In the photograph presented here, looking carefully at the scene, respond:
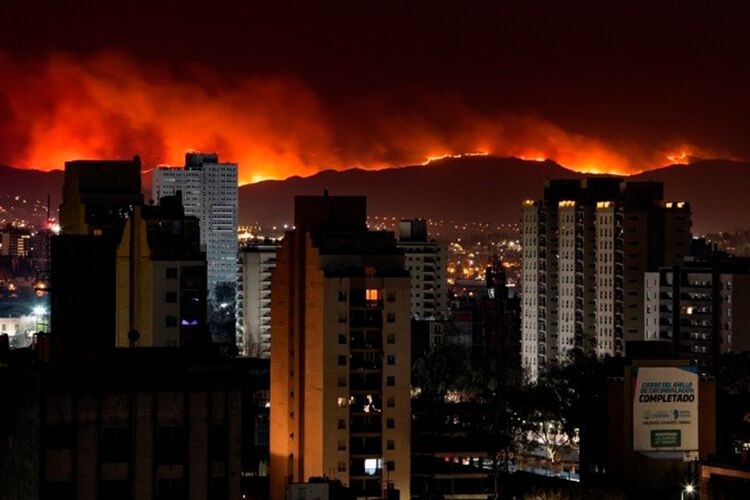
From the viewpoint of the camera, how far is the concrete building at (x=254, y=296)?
88250mm

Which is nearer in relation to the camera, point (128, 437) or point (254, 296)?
point (128, 437)

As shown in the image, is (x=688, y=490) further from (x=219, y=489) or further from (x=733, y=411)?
(x=219, y=489)

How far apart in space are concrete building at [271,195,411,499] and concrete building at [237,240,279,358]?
40086 millimetres

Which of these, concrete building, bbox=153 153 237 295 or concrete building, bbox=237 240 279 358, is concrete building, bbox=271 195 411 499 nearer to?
concrete building, bbox=237 240 279 358

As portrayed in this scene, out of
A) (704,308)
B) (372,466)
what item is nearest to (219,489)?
(372,466)

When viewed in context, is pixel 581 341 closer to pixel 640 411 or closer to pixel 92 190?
pixel 92 190

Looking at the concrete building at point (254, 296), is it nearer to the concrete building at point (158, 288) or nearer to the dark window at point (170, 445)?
the concrete building at point (158, 288)

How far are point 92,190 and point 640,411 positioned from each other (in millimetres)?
19868

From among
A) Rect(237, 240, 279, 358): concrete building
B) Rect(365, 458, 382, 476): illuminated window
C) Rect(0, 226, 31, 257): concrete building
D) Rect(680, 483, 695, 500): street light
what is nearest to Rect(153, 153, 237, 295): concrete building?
Rect(0, 226, 31, 257): concrete building

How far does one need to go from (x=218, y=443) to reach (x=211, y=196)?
103179 mm

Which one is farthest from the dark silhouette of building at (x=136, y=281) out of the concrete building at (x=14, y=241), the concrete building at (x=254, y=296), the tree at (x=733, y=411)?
the concrete building at (x=14, y=241)

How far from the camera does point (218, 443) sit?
21.6 metres

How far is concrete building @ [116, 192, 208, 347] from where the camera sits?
4894 centimetres

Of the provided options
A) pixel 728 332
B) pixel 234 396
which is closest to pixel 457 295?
pixel 728 332
